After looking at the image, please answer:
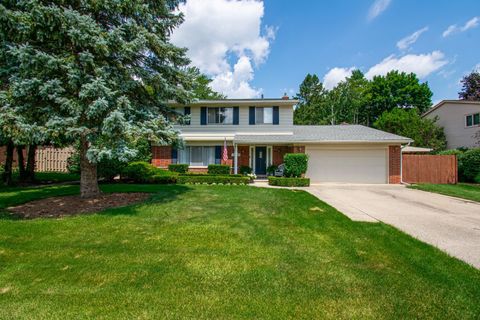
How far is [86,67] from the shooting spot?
670 centimetres

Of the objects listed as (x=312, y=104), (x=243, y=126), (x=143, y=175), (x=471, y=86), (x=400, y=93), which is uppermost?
(x=400, y=93)

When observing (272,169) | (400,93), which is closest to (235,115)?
(272,169)

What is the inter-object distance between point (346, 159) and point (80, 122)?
14.6 meters

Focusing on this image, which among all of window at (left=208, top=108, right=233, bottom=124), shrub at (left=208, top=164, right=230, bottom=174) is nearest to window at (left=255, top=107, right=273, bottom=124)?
window at (left=208, top=108, right=233, bottom=124)

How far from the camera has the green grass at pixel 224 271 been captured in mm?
2543

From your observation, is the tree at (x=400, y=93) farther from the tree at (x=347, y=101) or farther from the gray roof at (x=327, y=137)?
the gray roof at (x=327, y=137)

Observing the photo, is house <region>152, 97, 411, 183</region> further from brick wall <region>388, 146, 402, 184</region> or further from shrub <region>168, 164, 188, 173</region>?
shrub <region>168, 164, 188, 173</region>

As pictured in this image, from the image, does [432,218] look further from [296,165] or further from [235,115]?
[235,115]

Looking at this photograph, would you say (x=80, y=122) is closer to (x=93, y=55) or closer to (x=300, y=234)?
(x=93, y=55)

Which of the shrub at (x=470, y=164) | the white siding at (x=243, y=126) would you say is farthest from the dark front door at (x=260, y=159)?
the shrub at (x=470, y=164)

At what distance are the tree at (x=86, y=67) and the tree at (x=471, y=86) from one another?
109 ft

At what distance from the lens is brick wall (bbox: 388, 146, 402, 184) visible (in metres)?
15.0

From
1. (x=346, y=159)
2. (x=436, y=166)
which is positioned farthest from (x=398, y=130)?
(x=346, y=159)

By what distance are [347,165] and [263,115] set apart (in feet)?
21.7
